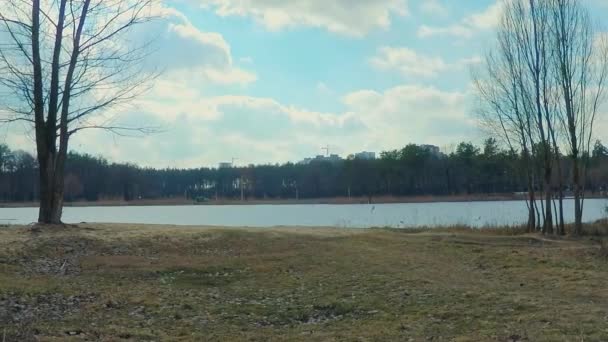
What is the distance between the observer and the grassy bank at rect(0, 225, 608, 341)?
7.36 metres

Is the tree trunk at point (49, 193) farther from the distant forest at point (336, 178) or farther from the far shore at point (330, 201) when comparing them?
the distant forest at point (336, 178)

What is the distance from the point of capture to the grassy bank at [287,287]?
7.36 m

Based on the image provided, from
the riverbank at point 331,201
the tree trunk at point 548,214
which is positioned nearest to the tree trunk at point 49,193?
the tree trunk at point 548,214

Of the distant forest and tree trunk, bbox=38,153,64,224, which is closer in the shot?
tree trunk, bbox=38,153,64,224

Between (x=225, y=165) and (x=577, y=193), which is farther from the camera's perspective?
(x=225, y=165)

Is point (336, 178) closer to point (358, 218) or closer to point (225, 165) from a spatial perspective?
point (225, 165)

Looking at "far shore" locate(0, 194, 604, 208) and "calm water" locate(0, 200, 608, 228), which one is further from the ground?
"far shore" locate(0, 194, 604, 208)

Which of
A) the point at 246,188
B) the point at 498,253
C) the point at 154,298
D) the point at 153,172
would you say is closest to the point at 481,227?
the point at 498,253

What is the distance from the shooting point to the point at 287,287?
10.5m

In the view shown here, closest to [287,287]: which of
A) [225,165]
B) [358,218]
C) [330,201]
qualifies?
[358,218]

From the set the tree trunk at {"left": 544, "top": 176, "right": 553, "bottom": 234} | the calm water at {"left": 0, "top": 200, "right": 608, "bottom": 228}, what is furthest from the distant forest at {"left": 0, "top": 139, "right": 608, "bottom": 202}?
the tree trunk at {"left": 544, "top": 176, "right": 553, "bottom": 234}

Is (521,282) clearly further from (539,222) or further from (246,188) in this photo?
(246,188)

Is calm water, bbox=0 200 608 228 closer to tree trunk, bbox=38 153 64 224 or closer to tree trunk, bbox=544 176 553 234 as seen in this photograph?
tree trunk, bbox=544 176 553 234

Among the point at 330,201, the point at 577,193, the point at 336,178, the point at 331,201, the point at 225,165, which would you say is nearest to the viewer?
the point at 577,193
